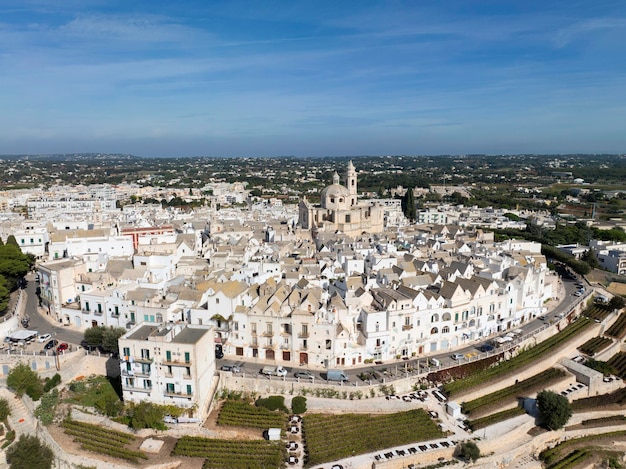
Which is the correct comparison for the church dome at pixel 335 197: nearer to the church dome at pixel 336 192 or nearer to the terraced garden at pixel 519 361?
the church dome at pixel 336 192

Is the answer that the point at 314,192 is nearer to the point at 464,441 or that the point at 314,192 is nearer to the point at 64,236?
the point at 64,236

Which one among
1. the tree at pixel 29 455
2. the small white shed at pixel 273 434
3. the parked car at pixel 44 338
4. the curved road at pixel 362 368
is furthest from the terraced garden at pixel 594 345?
the parked car at pixel 44 338

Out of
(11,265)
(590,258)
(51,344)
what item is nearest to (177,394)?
(51,344)

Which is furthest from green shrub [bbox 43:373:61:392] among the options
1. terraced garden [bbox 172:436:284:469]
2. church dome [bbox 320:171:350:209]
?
church dome [bbox 320:171:350:209]

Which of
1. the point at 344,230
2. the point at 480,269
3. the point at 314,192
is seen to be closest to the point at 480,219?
the point at 344,230

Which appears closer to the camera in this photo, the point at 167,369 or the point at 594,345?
the point at 167,369

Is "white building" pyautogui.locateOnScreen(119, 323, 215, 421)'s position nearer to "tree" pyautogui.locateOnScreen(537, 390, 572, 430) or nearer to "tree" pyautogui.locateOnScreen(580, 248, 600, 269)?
"tree" pyautogui.locateOnScreen(537, 390, 572, 430)

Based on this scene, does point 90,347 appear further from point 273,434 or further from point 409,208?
point 409,208
